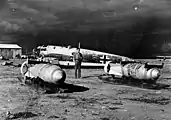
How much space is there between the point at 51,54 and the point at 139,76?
107 ft

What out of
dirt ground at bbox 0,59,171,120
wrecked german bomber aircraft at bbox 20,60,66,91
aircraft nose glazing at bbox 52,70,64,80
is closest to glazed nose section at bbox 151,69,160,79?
dirt ground at bbox 0,59,171,120

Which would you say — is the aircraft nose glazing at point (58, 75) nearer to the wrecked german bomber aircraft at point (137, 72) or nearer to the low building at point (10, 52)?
the wrecked german bomber aircraft at point (137, 72)

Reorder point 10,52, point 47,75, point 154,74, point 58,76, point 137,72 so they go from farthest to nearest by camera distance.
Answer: point 10,52 → point 137,72 → point 154,74 → point 47,75 → point 58,76

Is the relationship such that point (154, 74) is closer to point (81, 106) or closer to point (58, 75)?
point (58, 75)

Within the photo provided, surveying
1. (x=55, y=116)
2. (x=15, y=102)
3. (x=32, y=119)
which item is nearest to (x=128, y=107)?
(x=55, y=116)

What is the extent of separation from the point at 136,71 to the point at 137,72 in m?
0.12

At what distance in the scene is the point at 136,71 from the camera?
16.3 metres

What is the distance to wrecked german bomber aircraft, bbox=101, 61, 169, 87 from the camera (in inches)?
615

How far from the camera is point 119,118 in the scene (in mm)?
8453

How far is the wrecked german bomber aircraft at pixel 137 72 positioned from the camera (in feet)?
51.2

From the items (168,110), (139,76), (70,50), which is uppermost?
(70,50)

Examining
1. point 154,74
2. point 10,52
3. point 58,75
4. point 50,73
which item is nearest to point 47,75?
point 50,73

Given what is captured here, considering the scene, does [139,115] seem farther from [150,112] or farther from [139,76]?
[139,76]

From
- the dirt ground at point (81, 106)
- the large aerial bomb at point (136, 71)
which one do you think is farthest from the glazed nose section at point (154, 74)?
the dirt ground at point (81, 106)
